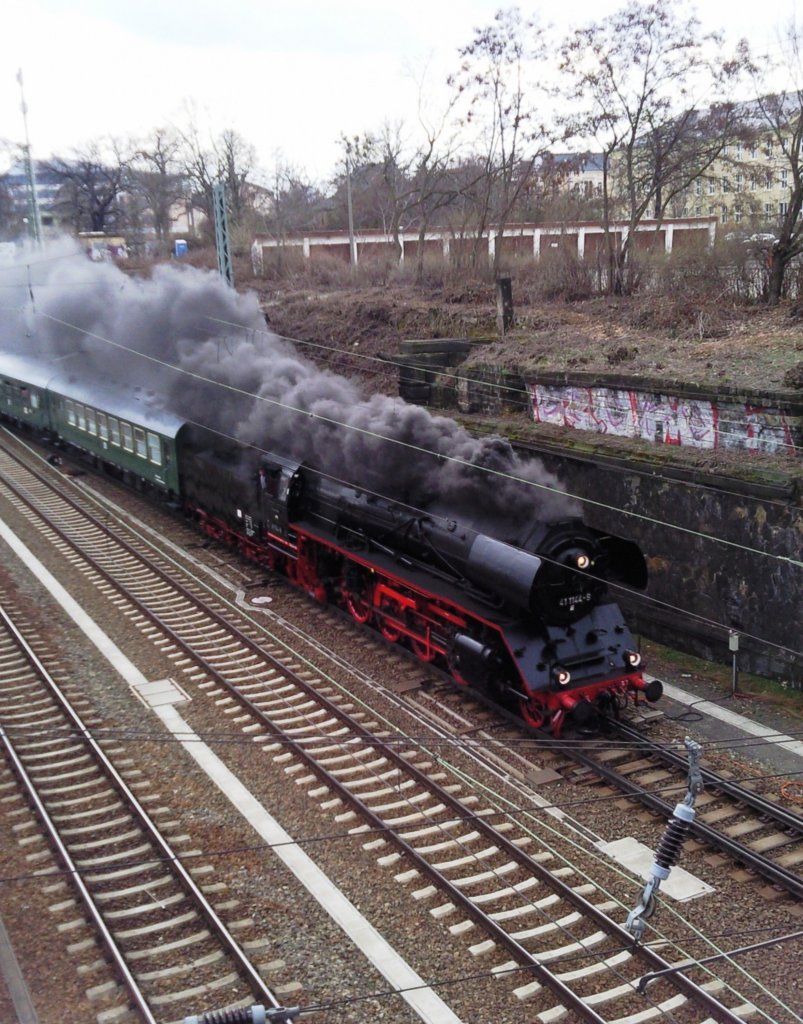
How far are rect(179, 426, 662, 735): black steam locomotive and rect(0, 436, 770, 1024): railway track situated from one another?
1.49 meters

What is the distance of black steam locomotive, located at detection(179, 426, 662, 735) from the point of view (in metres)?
10.9

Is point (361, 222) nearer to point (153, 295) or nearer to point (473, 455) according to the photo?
point (153, 295)

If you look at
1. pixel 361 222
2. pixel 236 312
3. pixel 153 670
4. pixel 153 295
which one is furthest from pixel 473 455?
pixel 361 222

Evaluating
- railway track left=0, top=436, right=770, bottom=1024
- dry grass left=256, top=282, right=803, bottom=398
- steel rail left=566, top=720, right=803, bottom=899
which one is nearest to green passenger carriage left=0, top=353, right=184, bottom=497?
railway track left=0, top=436, right=770, bottom=1024

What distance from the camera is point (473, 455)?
11.8m

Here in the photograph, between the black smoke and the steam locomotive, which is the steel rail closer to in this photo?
the steam locomotive

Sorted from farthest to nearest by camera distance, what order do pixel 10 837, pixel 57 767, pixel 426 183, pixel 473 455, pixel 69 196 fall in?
pixel 69 196
pixel 426 183
pixel 473 455
pixel 57 767
pixel 10 837

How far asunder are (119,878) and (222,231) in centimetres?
1509

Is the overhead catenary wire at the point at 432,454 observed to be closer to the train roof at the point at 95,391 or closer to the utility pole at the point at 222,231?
the train roof at the point at 95,391

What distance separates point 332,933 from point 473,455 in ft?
20.1

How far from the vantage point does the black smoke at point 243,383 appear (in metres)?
11.9

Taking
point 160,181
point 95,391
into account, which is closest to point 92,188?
point 160,181

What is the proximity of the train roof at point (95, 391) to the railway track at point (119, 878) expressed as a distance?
Answer: 9430 millimetres

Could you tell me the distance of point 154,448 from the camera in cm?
2028
